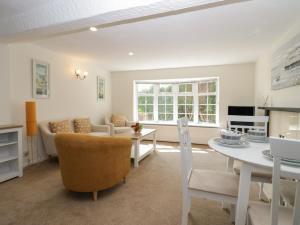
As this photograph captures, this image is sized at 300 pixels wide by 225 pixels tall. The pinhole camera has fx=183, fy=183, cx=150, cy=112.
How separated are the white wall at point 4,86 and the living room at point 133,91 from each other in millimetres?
16

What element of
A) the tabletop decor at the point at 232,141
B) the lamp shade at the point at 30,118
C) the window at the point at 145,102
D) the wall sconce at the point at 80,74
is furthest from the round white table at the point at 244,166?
the window at the point at 145,102

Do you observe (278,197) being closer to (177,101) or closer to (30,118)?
(30,118)

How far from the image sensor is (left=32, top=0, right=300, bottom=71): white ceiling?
2154mm

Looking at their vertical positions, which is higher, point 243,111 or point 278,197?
point 243,111

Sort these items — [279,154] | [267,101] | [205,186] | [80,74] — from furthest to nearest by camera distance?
[80,74]
[267,101]
[205,186]
[279,154]

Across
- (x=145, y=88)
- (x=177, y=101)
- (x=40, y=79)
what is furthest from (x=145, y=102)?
(x=40, y=79)

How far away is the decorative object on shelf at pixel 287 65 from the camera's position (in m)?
2.27

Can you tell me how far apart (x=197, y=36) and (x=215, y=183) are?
2.21 m

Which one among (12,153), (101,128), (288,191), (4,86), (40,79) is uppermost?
(40,79)

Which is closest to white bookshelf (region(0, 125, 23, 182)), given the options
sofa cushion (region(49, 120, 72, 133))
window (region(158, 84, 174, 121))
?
sofa cushion (region(49, 120, 72, 133))

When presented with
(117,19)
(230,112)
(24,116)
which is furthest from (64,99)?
(230,112)

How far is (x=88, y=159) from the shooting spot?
2.10 m

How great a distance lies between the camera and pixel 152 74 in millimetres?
5660

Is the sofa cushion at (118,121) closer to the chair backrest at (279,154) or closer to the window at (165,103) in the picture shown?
the window at (165,103)
